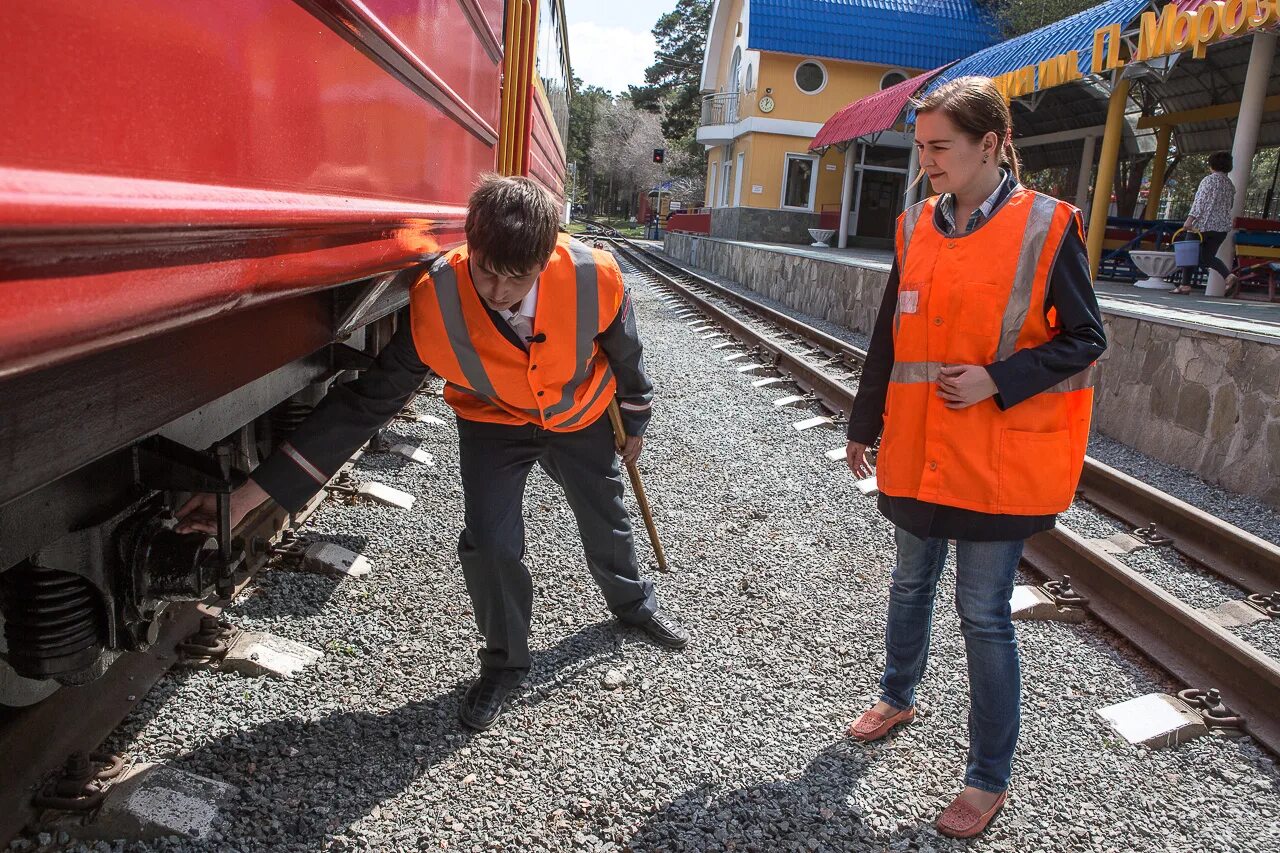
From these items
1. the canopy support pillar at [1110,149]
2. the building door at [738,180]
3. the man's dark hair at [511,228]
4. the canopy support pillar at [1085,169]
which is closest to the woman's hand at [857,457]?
the man's dark hair at [511,228]

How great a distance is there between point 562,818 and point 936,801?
3.10 feet

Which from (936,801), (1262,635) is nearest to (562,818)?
(936,801)

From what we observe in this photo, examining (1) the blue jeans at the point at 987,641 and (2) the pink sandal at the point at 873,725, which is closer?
(1) the blue jeans at the point at 987,641

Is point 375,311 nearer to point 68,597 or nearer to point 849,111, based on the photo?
point 68,597

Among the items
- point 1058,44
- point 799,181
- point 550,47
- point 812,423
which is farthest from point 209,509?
point 799,181

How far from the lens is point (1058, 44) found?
14.1m

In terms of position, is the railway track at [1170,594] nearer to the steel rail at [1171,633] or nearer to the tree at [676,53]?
the steel rail at [1171,633]

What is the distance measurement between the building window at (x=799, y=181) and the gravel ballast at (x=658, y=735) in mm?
27365

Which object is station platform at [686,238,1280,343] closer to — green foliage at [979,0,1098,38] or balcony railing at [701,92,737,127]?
green foliage at [979,0,1098,38]

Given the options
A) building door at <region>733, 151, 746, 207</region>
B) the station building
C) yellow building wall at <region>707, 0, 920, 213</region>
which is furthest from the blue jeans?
building door at <region>733, 151, 746, 207</region>

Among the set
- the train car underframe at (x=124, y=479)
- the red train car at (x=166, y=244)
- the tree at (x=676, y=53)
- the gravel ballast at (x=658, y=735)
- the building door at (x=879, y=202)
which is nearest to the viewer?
the red train car at (x=166, y=244)

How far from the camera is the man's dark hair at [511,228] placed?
2.19 metres

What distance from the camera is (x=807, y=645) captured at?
3293 millimetres

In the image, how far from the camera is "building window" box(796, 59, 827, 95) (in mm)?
29734
